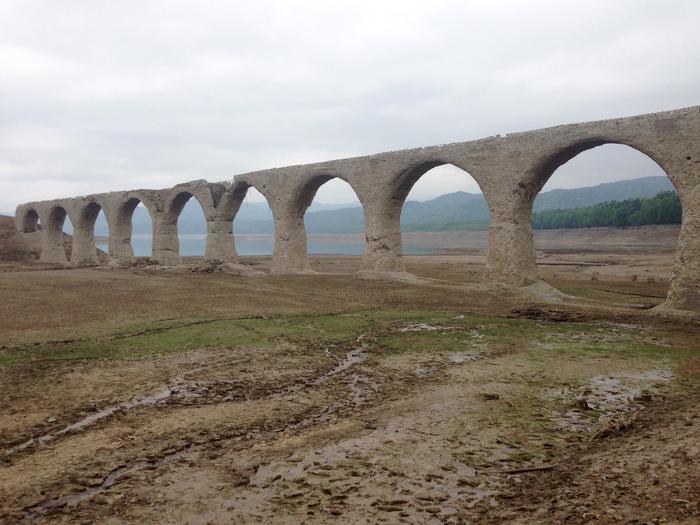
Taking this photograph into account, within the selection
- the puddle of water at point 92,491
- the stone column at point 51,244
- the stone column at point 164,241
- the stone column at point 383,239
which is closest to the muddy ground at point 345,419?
the puddle of water at point 92,491

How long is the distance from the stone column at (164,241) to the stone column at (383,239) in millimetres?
13035

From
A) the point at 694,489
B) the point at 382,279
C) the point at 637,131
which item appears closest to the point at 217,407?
the point at 694,489

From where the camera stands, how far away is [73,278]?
56.4 feet

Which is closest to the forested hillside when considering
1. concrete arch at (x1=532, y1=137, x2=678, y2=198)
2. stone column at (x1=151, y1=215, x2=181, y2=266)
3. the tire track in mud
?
concrete arch at (x1=532, y1=137, x2=678, y2=198)

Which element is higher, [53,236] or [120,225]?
[120,225]

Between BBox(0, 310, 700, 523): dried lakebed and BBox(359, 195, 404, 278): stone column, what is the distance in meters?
9.36

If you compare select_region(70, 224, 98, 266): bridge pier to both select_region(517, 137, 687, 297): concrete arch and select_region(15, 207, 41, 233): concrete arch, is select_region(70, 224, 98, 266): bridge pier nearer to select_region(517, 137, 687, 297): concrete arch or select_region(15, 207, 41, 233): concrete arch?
select_region(15, 207, 41, 233): concrete arch

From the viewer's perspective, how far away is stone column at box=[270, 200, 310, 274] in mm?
21375

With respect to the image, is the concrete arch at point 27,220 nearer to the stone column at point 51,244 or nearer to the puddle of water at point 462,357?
the stone column at point 51,244

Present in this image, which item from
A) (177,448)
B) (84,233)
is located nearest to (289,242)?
(177,448)

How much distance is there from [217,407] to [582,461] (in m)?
3.49

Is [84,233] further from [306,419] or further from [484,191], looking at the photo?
[306,419]

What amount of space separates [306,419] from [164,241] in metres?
24.5

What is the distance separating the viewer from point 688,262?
11250 millimetres
